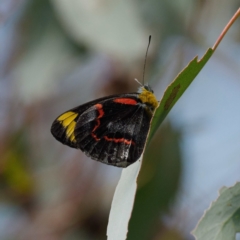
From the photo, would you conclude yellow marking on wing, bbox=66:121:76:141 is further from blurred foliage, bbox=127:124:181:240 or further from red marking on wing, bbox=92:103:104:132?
blurred foliage, bbox=127:124:181:240

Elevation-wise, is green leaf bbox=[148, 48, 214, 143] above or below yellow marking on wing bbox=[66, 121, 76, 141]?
above

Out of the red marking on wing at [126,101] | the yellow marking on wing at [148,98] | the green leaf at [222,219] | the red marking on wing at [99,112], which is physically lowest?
the green leaf at [222,219]

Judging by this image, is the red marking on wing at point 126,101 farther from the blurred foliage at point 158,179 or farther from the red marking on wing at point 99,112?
the blurred foliage at point 158,179

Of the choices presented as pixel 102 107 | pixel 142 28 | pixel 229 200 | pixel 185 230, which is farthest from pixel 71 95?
pixel 229 200

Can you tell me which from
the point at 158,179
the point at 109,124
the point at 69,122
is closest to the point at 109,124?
the point at 109,124

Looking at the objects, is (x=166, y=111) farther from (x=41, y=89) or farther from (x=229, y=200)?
(x=41, y=89)

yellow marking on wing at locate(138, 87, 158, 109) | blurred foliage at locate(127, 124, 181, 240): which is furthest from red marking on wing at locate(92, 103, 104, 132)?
blurred foliage at locate(127, 124, 181, 240)

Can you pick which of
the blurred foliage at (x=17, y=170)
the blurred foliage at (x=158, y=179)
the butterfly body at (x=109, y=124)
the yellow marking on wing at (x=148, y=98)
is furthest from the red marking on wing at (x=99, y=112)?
the blurred foliage at (x=17, y=170)

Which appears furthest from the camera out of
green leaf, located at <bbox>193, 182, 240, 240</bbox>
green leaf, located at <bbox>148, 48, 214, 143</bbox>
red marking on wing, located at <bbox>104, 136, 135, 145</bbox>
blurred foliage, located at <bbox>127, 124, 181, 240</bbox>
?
blurred foliage, located at <bbox>127, 124, 181, 240</bbox>
